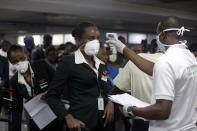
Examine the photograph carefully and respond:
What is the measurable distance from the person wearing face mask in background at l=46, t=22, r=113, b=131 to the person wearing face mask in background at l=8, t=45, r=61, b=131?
2.05 feet

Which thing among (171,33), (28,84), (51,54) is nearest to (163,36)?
(171,33)

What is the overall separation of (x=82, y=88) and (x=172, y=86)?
701 millimetres

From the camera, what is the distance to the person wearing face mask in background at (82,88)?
6.19 ft

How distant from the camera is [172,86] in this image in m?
1.37

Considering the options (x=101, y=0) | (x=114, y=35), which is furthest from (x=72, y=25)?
(x=114, y=35)

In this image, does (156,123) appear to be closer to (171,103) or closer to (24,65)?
(171,103)

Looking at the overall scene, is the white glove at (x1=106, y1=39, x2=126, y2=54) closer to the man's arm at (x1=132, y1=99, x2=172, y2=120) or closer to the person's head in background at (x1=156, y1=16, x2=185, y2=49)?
the person's head in background at (x1=156, y1=16, x2=185, y2=49)

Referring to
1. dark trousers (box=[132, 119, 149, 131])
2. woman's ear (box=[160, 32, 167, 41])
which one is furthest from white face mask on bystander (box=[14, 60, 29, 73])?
woman's ear (box=[160, 32, 167, 41])

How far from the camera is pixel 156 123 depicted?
148cm

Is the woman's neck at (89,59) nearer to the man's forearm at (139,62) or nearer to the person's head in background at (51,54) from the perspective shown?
the man's forearm at (139,62)

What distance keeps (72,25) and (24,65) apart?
1228cm

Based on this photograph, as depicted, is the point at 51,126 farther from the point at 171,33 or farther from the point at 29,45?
the point at 29,45

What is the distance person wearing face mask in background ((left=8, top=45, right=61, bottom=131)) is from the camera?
8.29 ft

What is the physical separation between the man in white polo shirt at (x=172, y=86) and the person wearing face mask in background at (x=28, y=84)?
3.89ft
